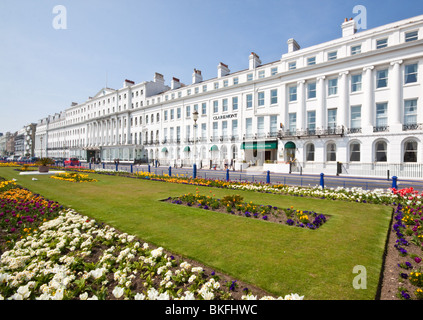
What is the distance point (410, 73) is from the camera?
79.7ft

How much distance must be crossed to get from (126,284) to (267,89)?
1436 inches

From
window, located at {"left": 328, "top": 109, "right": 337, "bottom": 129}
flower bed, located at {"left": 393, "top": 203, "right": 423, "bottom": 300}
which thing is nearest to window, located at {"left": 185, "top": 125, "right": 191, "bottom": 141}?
window, located at {"left": 328, "top": 109, "right": 337, "bottom": 129}

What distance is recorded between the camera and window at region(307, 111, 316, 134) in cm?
3042

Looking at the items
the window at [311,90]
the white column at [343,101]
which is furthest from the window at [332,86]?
the window at [311,90]

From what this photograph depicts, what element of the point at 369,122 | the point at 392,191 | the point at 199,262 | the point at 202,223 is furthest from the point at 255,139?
the point at 199,262

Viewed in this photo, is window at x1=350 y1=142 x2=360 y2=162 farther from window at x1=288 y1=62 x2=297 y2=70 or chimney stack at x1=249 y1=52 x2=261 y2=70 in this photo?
chimney stack at x1=249 y1=52 x2=261 y2=70

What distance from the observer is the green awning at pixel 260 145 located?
1341 inches

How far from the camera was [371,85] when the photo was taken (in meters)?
26.2

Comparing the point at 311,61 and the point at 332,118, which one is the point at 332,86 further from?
the point at 311,61

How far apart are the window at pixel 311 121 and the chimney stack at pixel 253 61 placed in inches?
532

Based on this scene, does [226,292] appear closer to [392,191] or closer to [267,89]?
[392,191]

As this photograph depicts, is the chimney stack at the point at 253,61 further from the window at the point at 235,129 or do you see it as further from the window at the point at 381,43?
the window at the point at 381,43

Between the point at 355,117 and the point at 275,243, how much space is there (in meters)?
28.7
